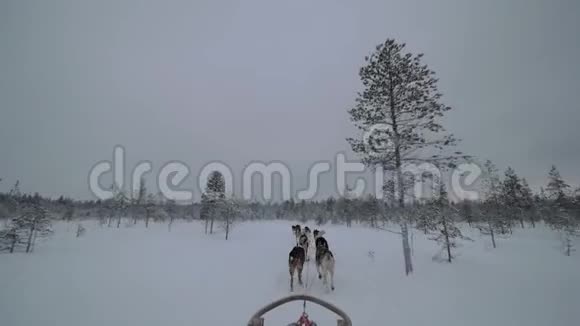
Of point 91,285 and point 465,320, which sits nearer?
point 465,320

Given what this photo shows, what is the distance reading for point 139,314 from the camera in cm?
754

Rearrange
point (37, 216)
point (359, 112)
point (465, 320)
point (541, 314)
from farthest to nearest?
point (37, 216) → point (359, 112) → point (541, 314) → point (465, 320)

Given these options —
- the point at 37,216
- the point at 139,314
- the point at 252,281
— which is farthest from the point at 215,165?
the point at 139,314

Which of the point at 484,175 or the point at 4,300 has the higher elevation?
the point at 484,175

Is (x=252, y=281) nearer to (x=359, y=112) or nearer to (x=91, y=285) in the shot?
(x=91, y=285)

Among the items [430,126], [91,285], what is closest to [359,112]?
[430,126]

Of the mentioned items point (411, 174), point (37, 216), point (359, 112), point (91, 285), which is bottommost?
point (91, 285)

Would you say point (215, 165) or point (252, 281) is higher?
point (215, 165)

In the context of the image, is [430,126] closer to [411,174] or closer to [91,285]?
[411,174]

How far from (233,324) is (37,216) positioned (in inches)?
1157

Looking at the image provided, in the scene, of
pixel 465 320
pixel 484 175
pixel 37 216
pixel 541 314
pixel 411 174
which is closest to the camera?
pixel 465 320

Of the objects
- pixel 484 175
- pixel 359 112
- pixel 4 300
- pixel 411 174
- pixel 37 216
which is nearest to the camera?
pixel 4 300

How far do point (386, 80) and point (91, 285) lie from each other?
735 inches

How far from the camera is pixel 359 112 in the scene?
496 inches
